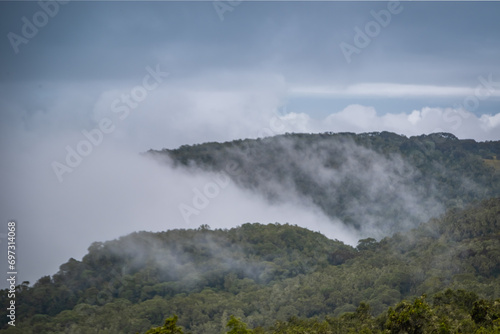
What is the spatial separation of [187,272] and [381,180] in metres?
88.2

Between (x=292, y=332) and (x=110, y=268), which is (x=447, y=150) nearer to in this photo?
(x=110, y=268)

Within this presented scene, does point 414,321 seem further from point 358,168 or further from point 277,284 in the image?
point 358,168

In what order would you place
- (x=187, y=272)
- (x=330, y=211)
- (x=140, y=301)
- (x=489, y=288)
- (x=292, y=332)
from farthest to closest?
(x=330, y=211)
(x=187, y=272)
(x=140, y=301)
(x=489, y=288)
(x=292, y=332)

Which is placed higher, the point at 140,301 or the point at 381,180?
the point at 381,180

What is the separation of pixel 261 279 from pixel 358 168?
8945 cm

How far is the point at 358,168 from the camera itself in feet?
486

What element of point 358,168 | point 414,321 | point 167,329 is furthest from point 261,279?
point 358,168

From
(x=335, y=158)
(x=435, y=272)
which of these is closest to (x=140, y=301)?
(x=435, y=272)

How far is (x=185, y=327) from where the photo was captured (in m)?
49.1

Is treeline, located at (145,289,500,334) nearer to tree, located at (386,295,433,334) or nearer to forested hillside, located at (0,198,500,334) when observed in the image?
tree, located at (386,295,433,334)

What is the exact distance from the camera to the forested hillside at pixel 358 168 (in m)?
132

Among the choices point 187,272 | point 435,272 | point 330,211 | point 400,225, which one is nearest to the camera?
point 435,272

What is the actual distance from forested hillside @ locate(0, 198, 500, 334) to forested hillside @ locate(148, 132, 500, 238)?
6075cm

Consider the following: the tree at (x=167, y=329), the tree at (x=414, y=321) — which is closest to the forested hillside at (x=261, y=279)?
the tree at (x=414, y=321)
